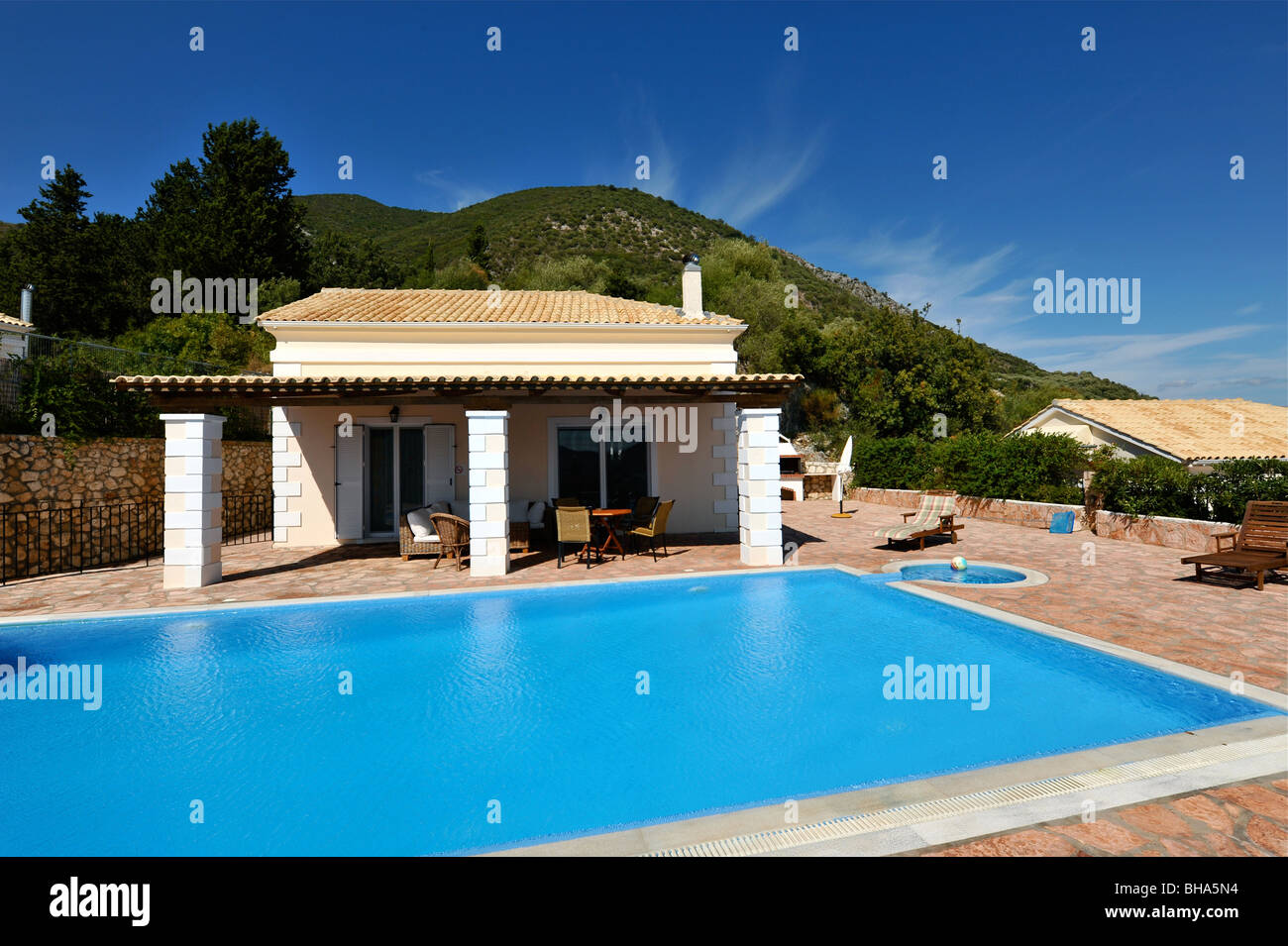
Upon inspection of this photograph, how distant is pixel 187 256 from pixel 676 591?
125 feet

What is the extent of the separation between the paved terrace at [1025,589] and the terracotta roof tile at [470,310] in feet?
17.9

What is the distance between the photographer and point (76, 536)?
36.9 ft

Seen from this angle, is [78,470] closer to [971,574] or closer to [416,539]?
Result: [416,539]

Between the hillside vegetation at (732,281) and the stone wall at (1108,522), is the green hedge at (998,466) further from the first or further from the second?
the hillside vegetation at (732,281)

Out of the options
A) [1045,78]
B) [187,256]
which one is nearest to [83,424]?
[1045,78]

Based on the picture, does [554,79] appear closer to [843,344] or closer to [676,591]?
[676,591]

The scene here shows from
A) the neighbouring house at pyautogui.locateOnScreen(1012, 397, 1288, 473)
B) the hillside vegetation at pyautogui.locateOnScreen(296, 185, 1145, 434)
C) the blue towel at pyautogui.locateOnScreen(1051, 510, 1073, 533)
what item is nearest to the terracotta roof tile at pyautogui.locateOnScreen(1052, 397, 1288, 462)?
the neighbouring house at pyautogui.locateOnScreen(1012, 397, 1288, 473)

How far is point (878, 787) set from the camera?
11.5 ft

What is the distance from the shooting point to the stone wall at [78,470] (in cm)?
1048

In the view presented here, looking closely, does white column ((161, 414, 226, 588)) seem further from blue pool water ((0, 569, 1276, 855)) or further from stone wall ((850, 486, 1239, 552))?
stone wall ((850, 486, 1239, 552))

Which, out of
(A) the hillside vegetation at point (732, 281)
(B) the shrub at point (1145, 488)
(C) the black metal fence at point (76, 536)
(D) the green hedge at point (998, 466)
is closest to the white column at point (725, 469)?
(B) the shrub at point (1145, 488)

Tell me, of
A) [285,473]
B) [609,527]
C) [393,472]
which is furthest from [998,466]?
[285,473]

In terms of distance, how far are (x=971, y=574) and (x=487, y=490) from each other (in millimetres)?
8379

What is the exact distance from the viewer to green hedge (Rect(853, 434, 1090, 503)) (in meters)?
16.2
